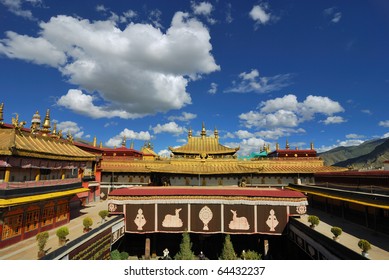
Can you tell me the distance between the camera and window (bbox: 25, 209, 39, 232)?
640 inches

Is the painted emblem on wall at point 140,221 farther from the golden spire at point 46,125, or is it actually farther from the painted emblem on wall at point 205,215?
the golden spire at point 46,125

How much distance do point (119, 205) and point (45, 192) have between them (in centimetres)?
599

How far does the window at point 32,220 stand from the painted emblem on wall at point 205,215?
503 inches

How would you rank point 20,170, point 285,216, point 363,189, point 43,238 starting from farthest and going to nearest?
point 285,216, point 363,189, point 20,170, point 43,238

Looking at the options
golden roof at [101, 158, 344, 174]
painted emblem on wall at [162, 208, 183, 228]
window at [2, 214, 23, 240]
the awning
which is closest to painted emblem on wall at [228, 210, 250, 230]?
painted emblem on wall at [162, 208, 183, 228]

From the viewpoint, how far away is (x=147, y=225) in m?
21.0

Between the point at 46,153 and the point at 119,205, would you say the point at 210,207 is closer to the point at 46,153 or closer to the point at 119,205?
the point at 119,205

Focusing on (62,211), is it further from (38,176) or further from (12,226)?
(12,226)

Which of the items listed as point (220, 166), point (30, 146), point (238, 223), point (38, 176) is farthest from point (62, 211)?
point (220, 166)

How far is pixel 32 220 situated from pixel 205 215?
526 inches

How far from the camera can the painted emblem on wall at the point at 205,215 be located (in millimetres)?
21109

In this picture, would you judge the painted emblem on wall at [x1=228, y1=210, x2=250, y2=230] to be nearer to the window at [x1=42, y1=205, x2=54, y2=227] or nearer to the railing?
the window at [x1=42, y1=205, x2=54, y2=227]

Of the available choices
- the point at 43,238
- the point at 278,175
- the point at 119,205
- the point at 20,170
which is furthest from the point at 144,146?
the point at 43,238

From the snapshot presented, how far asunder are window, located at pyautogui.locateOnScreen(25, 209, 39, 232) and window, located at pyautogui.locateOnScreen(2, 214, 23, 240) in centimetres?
70
